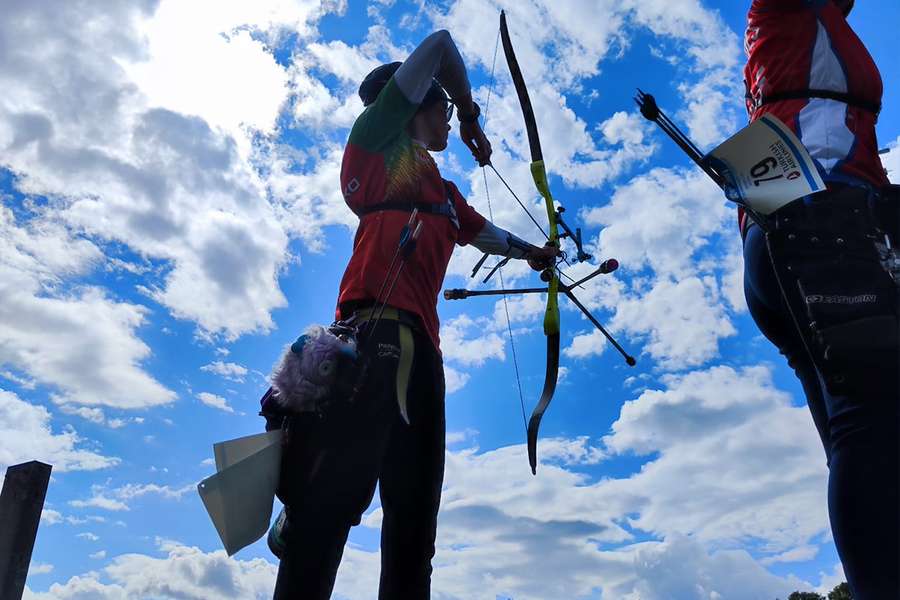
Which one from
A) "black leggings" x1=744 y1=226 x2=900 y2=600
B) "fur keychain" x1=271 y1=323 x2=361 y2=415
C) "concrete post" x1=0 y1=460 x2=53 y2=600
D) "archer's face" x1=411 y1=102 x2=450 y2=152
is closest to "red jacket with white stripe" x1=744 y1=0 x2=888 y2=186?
"black leggings" x1=744 y1=226 x2=900 y2=600

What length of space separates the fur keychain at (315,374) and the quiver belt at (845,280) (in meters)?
1.44

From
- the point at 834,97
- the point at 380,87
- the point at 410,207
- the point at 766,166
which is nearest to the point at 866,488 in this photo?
the point at 766,166

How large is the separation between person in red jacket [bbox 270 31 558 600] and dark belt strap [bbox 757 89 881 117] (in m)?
1.42

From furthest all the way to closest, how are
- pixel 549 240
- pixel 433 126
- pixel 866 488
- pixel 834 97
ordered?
pixel 549 240 < pixel 433 126 < pixel 834 97 < pixel 866 488

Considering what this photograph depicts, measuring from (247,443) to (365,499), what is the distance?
45 centimetres

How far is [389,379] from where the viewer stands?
2773 millimetres

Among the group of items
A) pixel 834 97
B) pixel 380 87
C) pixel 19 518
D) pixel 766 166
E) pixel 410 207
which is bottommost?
pixel 19 518

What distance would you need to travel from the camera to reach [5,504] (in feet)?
7.36

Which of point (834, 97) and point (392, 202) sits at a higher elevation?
point (392, 202)

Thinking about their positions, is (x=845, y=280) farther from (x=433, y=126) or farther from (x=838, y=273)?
(x=433, y=126)

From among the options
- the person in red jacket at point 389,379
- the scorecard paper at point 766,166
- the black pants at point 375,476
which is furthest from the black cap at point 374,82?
the scorecard paper at point 766,166

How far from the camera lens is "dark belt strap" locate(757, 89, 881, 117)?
2.37 metres

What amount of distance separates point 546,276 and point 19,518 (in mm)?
2948

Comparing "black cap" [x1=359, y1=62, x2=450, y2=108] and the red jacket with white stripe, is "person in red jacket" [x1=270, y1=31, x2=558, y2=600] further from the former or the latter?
the red jacket with white stripe
